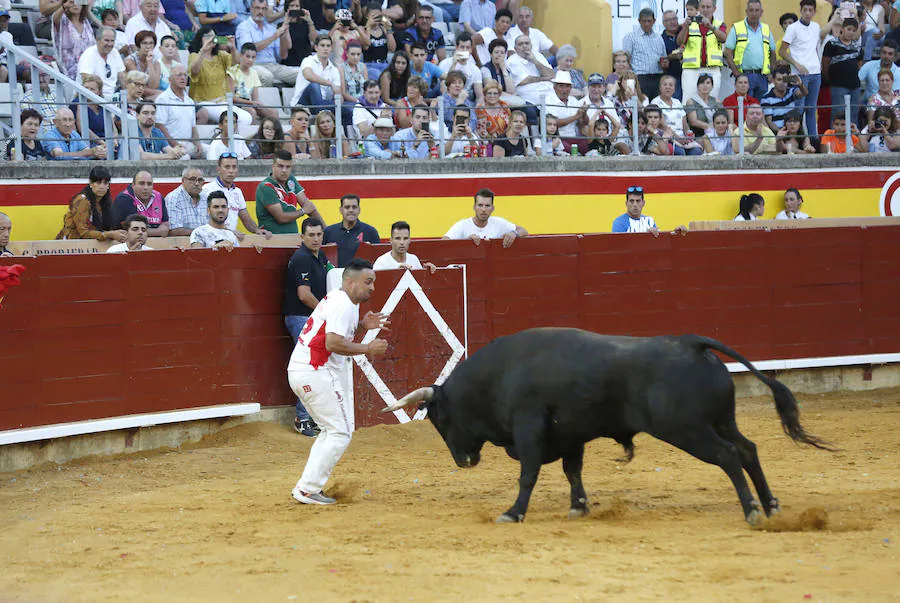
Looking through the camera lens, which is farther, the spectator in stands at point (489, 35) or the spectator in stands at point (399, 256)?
the spectator in stands at point (489, 35)

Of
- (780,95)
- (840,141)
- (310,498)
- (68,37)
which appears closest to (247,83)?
(68,37)

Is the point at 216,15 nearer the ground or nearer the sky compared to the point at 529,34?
nearer the sky

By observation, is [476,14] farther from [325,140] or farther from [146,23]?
[146,23]

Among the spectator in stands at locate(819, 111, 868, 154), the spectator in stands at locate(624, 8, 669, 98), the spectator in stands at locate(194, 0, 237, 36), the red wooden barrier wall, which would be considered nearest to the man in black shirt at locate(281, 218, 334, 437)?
the red wooden barrier wall

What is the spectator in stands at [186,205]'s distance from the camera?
10766mm

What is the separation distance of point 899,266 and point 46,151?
854 cm

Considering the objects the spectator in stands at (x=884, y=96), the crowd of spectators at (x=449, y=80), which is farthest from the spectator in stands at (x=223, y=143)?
the spectator in stands at (x=884, y=96)

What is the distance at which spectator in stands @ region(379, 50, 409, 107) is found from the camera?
1367 cm

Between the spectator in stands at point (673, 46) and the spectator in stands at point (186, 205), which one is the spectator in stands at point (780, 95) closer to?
the spectator in stands at point (673, 46)

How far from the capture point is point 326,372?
743 centimetres

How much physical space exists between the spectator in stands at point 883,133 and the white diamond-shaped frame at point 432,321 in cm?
764

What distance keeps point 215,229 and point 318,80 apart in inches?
→ 136

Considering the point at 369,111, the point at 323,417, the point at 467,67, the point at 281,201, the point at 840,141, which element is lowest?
the point at 323,417

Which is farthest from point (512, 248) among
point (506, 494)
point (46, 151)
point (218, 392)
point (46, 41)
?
point (46, 41)
